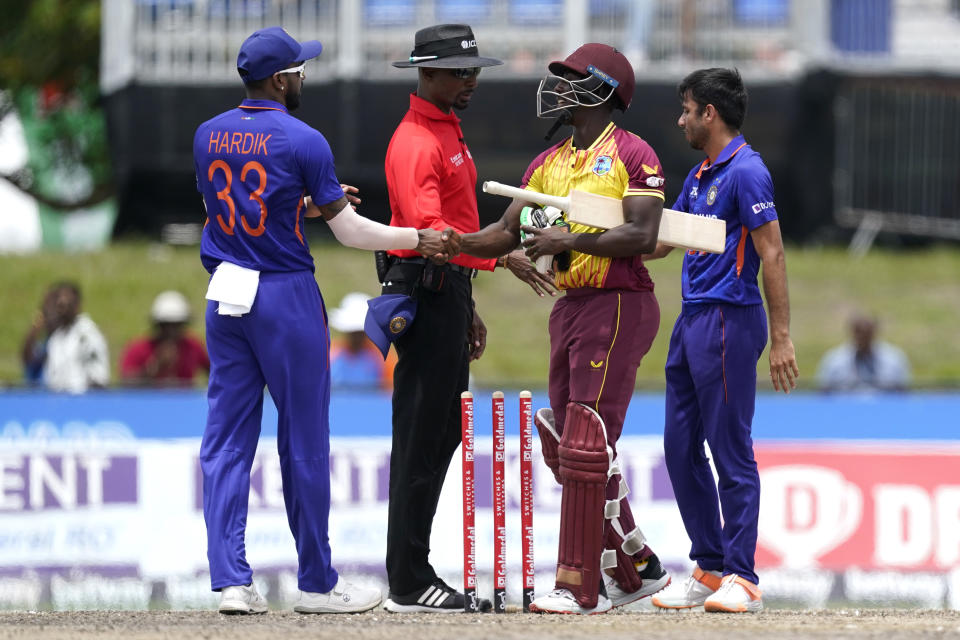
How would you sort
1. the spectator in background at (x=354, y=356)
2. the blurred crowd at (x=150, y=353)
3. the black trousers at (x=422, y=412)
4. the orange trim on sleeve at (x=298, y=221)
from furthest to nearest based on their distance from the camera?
1. the blurred crowd at (x=150, y=353)
2. the spectator in background at (x=354, y=356)
3. the black trousers at (x=422, y=412)
4. the orange trim on sleeve at (x=298, y=221)

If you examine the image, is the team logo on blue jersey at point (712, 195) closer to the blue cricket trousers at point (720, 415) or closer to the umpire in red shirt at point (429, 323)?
the blue cricket trousers at point (720, 415)

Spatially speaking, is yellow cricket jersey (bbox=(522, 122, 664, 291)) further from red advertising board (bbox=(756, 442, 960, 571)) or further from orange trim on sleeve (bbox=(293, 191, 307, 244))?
red advertising board (bbox=(756, 442, 960, 571))

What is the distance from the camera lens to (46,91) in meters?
25.3

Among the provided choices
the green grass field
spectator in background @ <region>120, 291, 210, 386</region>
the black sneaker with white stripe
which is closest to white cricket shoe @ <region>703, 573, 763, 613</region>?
the black sneaker with white stripe

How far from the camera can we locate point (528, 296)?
16.9 metres

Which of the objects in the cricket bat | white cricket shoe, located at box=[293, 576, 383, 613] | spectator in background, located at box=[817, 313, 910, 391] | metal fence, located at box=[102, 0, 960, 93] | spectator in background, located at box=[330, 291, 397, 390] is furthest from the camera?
metal fence, located at box=[102, 0, 960, 93]

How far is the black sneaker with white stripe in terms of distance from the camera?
6723 millimetres

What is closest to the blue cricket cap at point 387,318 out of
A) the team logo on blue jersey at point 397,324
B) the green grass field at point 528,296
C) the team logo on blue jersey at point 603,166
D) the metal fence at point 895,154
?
the team logo on blue jersey at point 397,324

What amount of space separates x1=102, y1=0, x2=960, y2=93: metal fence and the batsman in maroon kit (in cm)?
986

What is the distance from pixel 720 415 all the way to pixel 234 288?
2.08 metres

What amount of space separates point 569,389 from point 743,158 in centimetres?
122

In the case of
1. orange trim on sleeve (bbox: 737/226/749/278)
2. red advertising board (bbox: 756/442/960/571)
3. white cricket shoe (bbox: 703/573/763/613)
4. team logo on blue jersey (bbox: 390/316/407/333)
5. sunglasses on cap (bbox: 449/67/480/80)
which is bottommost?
red advertising board (bbox: 756/442/960/571)

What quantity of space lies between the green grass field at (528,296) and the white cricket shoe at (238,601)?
316 inches

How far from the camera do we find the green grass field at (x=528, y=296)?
1516 cm
